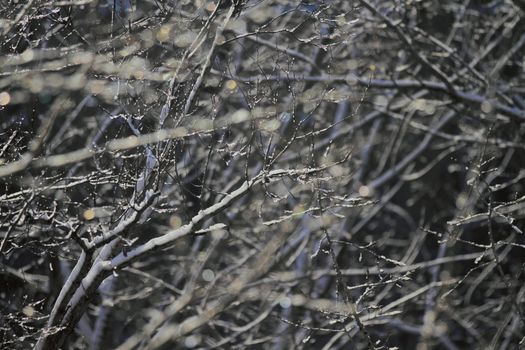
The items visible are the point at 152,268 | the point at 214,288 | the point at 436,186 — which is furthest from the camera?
the point at 436,186

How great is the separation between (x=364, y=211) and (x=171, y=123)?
674cm

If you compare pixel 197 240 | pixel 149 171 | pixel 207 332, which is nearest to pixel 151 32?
pixel 149 171

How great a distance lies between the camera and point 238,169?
35.1 ft

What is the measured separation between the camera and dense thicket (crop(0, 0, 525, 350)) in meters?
5.05

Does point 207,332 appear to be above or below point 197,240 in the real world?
below

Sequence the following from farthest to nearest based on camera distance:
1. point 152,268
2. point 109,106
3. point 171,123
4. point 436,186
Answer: point 436,186, point 152,268, point 109,106, point 171,123

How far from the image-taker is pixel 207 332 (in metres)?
10.3

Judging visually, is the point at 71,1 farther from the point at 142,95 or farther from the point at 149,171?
the point at 149,171

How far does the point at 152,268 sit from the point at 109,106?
2.75m

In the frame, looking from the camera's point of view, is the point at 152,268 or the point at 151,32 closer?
the point at 151,32

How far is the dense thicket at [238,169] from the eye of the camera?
5.05m

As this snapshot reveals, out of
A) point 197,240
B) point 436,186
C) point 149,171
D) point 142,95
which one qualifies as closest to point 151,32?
point 142,95

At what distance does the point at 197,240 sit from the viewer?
403 inches

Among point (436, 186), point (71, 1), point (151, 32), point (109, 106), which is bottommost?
point (436, 186)
